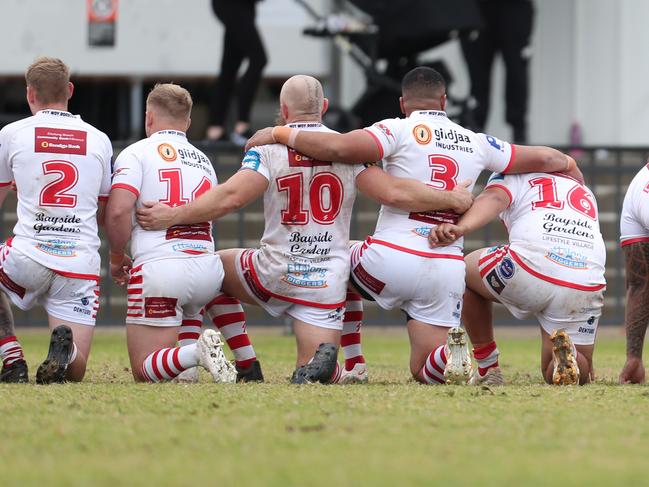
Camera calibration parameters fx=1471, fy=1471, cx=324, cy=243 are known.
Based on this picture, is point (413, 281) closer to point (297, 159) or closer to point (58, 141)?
point (297, 159)

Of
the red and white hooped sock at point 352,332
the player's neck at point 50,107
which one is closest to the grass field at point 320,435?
Result: the red and white hooped sock at point 352,332

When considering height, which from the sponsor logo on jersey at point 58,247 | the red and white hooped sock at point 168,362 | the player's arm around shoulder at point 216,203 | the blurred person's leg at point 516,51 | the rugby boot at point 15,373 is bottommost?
the rugby boot at point 15,373

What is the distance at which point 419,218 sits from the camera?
6.94m

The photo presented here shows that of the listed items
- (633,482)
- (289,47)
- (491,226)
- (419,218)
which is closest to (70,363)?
(419,218)

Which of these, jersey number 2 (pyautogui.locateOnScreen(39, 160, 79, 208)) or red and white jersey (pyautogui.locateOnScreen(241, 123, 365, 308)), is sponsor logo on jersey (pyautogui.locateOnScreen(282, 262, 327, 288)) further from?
jersey number 2 (pyautogui.locateOnScreen(39, 160, 79, 208))

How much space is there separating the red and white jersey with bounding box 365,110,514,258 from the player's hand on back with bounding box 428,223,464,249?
0.11 feet

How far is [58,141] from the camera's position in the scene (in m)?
6.81

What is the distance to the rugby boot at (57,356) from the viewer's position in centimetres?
641

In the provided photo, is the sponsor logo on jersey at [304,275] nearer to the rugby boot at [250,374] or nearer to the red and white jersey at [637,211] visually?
the rugby boot at [250,374]

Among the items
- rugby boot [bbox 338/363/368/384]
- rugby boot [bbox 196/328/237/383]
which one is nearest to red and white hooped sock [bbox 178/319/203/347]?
rugby boot [bbox 338/363/368/384]

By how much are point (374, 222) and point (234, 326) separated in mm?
5341

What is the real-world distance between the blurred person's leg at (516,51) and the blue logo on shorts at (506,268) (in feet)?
18.8

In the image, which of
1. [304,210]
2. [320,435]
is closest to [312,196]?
[304,210]

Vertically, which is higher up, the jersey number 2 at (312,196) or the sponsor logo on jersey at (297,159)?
the sponsor logo on jersey at (297,159)
